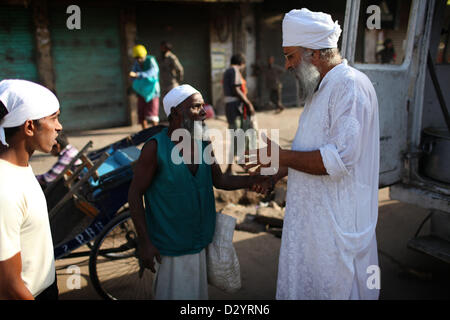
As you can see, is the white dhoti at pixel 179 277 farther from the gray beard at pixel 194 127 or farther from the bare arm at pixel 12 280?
the bare arm at pixel 12 280

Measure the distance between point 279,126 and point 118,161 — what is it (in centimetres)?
721

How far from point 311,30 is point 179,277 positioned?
1.50 m

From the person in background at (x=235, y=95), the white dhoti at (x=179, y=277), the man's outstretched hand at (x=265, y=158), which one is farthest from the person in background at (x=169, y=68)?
the white dhoti at (x=179, y=277)

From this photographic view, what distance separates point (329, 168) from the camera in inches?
75.7

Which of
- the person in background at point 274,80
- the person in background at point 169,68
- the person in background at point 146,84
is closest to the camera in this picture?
the person in background at point 146,84

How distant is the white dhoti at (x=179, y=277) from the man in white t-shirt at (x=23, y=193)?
69 cm

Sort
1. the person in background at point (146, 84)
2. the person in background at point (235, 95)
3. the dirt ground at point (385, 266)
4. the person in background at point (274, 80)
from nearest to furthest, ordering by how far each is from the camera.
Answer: the dirt ground at point (385, 266)
the person in background at point (235, 95)
the person in background at point (146, 84)
the person in background at point (274, 80)

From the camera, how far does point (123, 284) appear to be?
148 inches

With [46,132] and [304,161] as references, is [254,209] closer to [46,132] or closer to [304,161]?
[304,161]

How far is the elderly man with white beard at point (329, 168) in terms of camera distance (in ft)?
6.36

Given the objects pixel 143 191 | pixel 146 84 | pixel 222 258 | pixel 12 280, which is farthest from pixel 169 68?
pixel 12 280

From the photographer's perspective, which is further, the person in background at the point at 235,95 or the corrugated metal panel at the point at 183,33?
the corrugated metal panel at the point at 183,33

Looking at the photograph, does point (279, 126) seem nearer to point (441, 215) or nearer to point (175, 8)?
point (175, 8)

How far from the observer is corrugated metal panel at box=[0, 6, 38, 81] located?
882 centimetres
